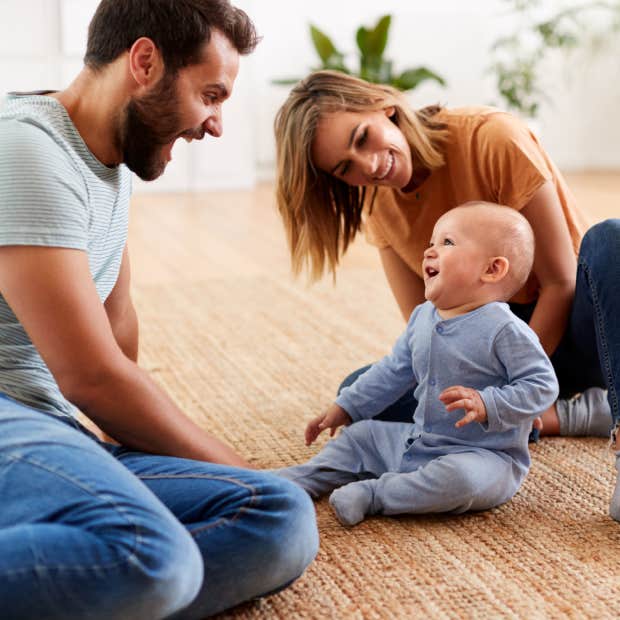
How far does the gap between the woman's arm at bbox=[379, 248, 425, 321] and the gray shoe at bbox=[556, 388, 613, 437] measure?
328mm

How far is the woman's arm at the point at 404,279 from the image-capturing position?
6.13 feet

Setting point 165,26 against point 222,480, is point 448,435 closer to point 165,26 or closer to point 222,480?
point 222,480

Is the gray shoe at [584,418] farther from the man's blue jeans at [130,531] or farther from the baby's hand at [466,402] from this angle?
the man's blue jeans at [130,531]

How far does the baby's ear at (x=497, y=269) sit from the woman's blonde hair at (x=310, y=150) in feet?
1.00

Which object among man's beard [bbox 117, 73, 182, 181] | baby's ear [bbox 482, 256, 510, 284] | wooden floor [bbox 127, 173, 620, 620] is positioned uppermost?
man's beard [bbox 117, 73, 182, 181]

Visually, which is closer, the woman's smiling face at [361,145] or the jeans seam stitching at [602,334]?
the jeans seam stitching at [602,334]

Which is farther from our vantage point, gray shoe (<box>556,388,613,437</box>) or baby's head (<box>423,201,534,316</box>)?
gray shoe (<box>556,388,613,437</box>)

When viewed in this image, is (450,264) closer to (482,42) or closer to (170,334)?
(170,334)

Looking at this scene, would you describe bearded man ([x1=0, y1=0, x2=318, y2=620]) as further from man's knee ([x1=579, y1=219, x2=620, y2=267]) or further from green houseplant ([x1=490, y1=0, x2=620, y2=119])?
green houseplant ([x1=490, y1=0, x2=620, y2=119])

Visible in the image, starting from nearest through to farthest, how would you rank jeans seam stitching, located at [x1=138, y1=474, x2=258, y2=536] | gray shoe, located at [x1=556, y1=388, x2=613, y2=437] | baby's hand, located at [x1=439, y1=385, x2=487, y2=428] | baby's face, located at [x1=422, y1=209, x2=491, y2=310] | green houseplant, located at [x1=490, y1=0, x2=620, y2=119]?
jeans seam stitching, located at [x1=138, y1=474, x2=258, y2=536] → baby's hand, located at [x1=439, y1=385, x2=487, y2=428] → baby's face, located at [x1=422, y1=209, x2=491, y2=310] → gray shoe, located at [x1=556, y1=388, x2=613, y2=437] → green houseplant, located at [x1=490, y1=0, x2=620, y2=119]

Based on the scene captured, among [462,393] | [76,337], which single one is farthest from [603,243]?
[76,337]

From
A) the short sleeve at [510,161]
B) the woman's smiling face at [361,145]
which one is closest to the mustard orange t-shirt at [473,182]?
the short sleeve at [510,161]

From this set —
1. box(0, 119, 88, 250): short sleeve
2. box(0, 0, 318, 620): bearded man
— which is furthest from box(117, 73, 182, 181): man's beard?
box(0, 119, 88, 250): short sleeve

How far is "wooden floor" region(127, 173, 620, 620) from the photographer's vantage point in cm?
120
